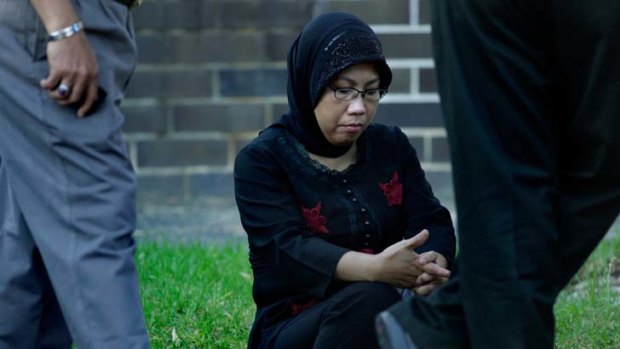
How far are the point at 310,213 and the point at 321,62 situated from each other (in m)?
0.41

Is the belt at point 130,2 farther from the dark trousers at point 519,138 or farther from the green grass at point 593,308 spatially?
the green grass at point 593,308

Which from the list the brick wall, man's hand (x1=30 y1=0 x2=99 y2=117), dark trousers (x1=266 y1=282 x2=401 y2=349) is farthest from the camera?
the brick wall

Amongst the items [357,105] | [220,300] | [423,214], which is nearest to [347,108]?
[357,105]

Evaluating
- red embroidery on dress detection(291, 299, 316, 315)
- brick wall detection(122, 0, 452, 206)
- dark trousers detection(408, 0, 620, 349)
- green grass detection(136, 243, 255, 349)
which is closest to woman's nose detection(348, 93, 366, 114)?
red embroidery on dress detection(291, 299, 316, 315)

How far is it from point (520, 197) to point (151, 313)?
2.21m

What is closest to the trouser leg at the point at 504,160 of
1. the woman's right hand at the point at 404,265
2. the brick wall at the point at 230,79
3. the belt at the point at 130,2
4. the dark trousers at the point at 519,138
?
the dark trousers at the point at 519,138

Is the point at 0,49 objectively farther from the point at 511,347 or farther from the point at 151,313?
the point at 151,313

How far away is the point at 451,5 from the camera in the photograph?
3365 millimetres

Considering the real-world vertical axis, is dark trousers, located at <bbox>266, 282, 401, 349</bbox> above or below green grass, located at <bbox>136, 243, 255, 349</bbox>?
above

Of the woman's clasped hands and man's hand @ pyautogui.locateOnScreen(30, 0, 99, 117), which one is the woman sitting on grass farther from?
man's hand @ pyautogui.locateOnScreen(30, 0, 99, 117)

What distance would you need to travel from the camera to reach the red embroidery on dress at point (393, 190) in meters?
4.16

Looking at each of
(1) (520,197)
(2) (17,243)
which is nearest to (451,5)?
(1) (520,197)

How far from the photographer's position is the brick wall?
789 centimetres

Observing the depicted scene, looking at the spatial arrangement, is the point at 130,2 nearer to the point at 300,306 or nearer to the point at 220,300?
the point at 300,306
